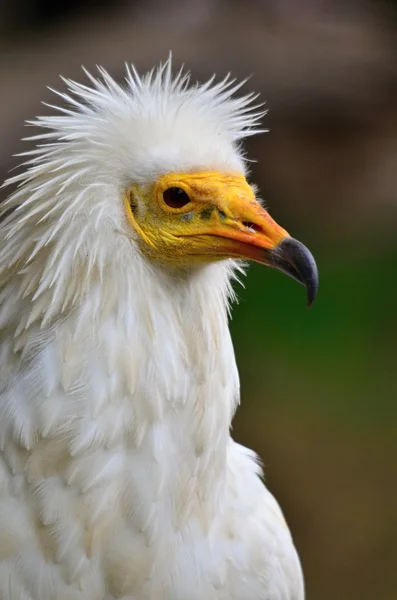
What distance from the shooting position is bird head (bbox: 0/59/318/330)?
6.61 ft

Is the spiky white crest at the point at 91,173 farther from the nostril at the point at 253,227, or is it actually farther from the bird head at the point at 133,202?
the nostril at the point at 253,227

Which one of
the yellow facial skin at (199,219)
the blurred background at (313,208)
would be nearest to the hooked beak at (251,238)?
the yellow facial skin at (199,219)

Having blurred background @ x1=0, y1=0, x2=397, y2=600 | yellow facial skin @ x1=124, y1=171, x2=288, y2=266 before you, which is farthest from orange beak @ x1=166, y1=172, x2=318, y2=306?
blurred background @ x1=0, y1=0, x2=397, y2=600

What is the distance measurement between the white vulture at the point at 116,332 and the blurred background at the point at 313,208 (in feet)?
9.24

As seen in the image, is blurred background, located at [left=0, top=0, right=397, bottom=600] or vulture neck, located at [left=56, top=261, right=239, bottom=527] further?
blurred background, located at [left=0, top=0, right=397, bottom=600]

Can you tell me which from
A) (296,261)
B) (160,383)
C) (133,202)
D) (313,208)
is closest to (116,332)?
(160,383)

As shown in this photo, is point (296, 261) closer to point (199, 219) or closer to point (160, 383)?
point (199, 219)

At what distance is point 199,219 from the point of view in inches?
81.4

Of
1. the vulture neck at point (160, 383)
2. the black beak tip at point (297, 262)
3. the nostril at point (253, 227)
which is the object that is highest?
the nostril at point (253, 227)

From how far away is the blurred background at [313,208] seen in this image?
5.11 metres

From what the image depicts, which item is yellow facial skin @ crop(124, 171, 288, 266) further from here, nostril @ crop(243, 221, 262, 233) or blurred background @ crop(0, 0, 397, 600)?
blurred background @ crop(0, 0, 397, 600)

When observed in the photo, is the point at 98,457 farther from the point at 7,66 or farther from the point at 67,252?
the point at 7,66

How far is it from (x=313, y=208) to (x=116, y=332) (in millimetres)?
3978

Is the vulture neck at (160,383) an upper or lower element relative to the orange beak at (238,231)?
lower
